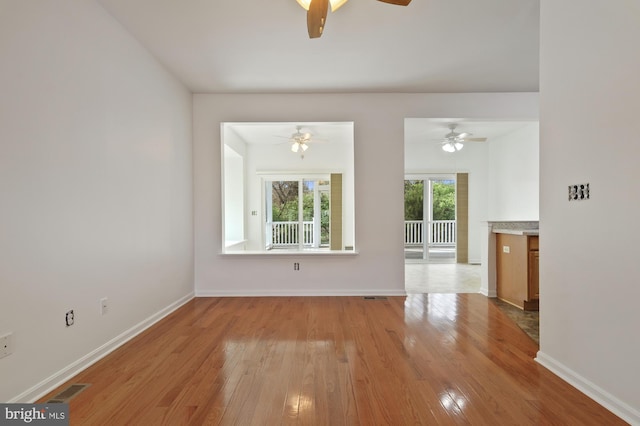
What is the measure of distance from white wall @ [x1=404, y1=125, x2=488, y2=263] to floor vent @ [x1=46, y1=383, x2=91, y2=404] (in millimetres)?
6498

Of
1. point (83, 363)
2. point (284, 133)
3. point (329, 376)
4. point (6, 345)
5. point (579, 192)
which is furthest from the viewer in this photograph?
point (284, 133)

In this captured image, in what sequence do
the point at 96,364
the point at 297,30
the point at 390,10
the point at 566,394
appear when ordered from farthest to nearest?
the point at 297,30 < the point at 390,10 < the point at 96,364 < the point at 566,394

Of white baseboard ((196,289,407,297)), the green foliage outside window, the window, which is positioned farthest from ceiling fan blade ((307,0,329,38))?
the green foliage outside window

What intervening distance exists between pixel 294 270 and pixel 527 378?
8.71ft

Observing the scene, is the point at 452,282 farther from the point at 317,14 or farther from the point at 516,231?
the point at 317,14

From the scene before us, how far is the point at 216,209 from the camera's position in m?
3.96

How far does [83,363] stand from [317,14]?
290cm

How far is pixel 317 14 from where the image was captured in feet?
6.67

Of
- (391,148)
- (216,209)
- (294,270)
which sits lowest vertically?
(294,270)

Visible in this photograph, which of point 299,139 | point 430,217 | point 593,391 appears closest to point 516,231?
point 593,391

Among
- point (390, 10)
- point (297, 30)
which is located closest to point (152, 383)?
point (297, 30)

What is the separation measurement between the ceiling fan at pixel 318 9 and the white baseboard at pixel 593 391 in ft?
8.46

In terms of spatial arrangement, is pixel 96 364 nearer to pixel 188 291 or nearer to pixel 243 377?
pixel 243 377

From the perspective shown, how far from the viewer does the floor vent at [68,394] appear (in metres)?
1.70
